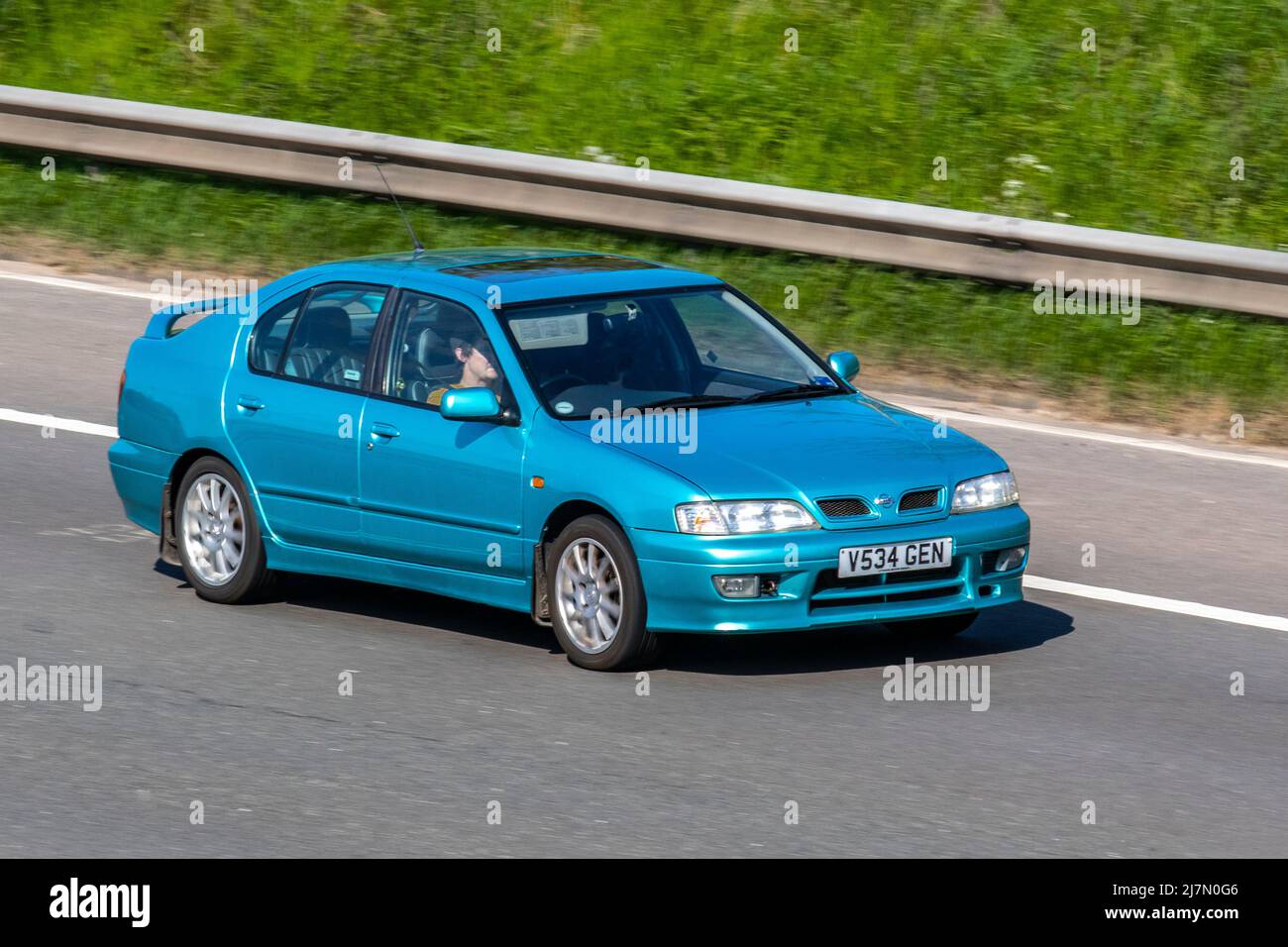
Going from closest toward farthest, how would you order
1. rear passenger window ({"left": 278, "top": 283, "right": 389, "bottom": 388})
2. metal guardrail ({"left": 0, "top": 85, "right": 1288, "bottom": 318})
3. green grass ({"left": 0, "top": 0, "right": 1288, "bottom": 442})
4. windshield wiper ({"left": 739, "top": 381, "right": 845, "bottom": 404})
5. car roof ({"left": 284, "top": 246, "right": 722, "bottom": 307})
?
windshield wiper ({"left": 739, "top": 381, "right": 845, "bottom": 404}) < car roof ({"left": 284, "top": 246, "right": 722, "bottom": 307}) < rear passenger window ({"left": 278, "top": 283, "right": 389, "bottom": 388}) < metal guardrail ({"left": 0, "top": 85, "right": 1288, "bottom": 318}) < green grass ({"left": 0, "top": 0, "right": 1288, "bottom": 442})

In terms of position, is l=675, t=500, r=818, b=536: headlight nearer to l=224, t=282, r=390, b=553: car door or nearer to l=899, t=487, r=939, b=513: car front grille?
l=899, t=487, r=939, b=513: car front grille

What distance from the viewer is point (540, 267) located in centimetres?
956

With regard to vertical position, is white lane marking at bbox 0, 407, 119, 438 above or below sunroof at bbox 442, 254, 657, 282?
below

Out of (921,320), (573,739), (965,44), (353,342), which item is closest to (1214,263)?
(921,320)

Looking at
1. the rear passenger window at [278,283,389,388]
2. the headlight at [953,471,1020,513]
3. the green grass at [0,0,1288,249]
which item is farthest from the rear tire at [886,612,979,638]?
the green grass at [0,0,1288,249]

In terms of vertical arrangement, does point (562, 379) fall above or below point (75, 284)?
below

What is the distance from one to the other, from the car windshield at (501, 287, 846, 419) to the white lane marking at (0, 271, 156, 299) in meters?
6.80

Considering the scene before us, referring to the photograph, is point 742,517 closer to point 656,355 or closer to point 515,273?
point 656,355

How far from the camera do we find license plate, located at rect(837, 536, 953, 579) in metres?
8.12

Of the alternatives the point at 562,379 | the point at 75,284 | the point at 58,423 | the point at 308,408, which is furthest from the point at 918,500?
the point at 75,284

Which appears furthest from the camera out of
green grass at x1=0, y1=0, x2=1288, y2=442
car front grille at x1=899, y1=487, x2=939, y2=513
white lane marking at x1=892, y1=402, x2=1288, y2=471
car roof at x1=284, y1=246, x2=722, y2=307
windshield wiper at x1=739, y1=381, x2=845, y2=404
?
green grass at x1=0, y1=0, x2=1288, y2=442

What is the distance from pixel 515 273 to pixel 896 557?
2301 mm

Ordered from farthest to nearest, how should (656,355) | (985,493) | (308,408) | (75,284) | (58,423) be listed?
(75,284) < (58,423) < (308,408) < (656,355) < (985,493)

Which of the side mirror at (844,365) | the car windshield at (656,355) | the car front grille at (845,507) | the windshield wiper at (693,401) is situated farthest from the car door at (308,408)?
the car front grille at (845,507)
